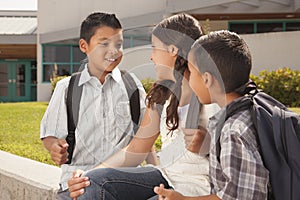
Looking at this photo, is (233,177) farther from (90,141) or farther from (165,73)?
(90,141)

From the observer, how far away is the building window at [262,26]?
16766 mm

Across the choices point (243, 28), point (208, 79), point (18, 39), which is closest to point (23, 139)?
point (208, 79)

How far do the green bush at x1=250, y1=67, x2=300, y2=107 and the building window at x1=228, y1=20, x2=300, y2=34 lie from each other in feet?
18.6

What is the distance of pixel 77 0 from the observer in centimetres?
2208

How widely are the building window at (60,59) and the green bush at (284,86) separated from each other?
→ 1299 cm

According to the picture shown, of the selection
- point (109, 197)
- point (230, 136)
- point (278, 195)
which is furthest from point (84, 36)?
point (278, 195)

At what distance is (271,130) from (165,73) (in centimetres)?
68

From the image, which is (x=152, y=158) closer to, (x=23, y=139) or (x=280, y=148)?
(x=280, y=148)

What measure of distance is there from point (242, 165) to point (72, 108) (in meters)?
1.23

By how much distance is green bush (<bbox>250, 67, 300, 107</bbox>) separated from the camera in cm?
1110

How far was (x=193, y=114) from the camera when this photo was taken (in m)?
2.31

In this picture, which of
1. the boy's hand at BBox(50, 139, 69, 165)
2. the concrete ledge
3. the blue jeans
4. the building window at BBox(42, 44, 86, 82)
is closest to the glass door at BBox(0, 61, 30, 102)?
the building window at BBox(42, 44, 86, 82)

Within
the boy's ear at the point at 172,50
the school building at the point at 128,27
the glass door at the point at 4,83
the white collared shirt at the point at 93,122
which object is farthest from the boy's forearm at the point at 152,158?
the glass door at the point at 4,83

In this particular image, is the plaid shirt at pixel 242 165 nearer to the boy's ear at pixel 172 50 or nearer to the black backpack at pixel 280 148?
the black backpack at pixel 280 148
